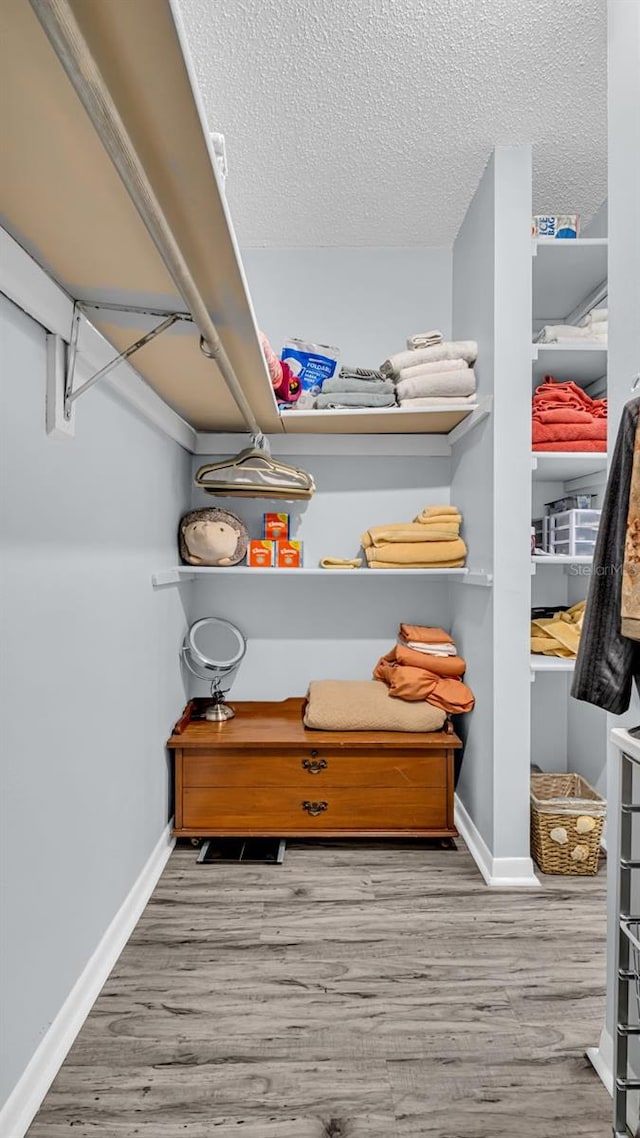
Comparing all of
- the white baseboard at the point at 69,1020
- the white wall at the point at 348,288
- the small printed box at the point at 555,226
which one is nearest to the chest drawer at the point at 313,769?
the white baseboard at the point at 69,1020

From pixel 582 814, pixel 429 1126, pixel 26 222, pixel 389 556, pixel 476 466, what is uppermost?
pixel 26 222

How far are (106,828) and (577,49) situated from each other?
2.58 meters


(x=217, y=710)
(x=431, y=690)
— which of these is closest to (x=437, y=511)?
(x=431, y=690)

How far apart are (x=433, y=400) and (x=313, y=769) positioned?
1.56 m

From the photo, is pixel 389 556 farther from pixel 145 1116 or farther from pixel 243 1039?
pixel 145 1116

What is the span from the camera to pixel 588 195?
2783 mm

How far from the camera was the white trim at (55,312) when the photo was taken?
50.4 inches

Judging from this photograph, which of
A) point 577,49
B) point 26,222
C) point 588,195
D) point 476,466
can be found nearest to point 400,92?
point 577,49

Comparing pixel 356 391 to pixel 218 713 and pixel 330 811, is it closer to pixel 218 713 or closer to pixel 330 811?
pixel 218 713

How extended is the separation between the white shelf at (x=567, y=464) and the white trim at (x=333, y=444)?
537 mm

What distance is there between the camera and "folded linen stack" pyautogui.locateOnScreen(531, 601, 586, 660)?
8.59 feet

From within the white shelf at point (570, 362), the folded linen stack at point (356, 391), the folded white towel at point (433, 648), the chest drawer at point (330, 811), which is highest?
the white shelf at point (570, 362)

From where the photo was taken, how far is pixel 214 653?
3.27m

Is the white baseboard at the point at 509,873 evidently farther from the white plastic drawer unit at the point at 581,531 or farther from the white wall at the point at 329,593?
the white plastic drawer unit at the point at 581,531
